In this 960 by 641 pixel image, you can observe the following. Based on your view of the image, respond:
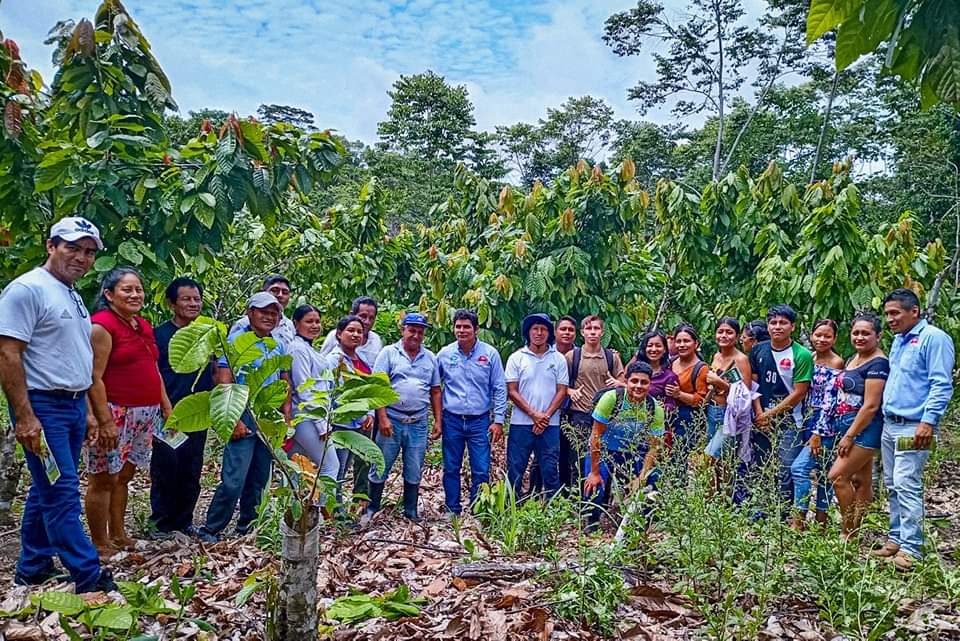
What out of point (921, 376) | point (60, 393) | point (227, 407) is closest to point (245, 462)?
point (60, 393)

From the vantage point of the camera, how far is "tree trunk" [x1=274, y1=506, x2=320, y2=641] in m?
2.29

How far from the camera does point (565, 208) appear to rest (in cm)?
661

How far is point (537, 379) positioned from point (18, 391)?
10.4 ft

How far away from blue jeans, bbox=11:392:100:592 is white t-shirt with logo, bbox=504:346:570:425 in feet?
9.36

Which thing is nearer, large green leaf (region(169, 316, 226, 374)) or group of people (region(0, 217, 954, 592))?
large green leaf (region(169, 316, 226, 374))

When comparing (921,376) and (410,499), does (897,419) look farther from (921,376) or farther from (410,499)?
(410,499)

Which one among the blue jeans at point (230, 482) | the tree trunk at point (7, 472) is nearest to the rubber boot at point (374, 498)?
the blue jeans at point (230, 482)

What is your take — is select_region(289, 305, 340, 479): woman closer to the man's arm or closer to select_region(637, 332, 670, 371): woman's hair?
the man's arm

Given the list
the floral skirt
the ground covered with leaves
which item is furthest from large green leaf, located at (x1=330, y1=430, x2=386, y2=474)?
the floral skirt

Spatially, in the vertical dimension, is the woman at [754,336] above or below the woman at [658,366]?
above

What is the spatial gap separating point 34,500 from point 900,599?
3607mm

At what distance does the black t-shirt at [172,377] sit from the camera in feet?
13.1

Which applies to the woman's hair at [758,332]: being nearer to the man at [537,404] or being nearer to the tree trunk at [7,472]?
the man at [537,404]

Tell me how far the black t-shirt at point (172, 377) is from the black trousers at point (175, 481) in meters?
0.27
